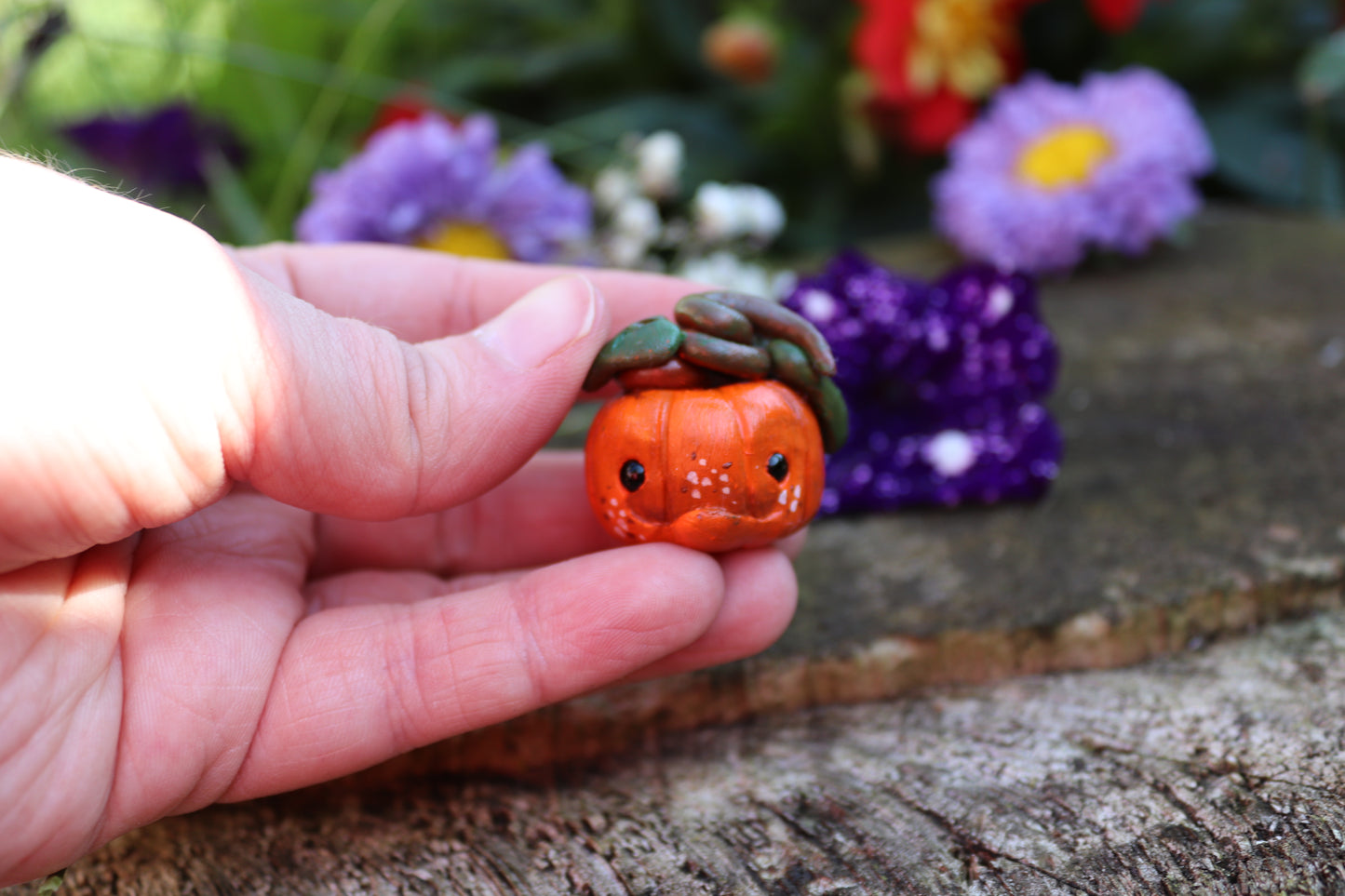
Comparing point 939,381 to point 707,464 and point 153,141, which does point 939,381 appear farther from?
point 153,141

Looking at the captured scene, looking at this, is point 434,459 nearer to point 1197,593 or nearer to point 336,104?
point 1197,593

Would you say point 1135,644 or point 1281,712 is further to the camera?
point 1135,644

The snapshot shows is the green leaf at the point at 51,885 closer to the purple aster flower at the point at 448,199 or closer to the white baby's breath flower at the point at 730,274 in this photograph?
the purple aster flower at the point at 448,199

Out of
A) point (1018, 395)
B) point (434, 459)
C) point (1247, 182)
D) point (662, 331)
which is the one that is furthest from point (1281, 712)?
point (1247, 182)

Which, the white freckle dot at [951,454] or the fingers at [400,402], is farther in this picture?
the white freckle dot at [951,454]

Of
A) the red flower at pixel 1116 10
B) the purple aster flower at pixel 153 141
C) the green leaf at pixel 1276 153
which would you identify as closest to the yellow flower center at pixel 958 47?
the red flower at pixel 1116 10

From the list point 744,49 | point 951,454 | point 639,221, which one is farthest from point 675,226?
point 951,454
